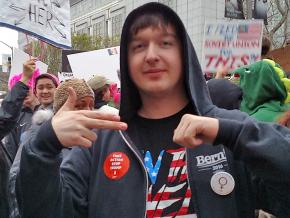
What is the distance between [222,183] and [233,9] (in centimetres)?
918

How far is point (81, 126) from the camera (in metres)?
1.52

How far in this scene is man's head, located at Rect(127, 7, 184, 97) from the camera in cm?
184

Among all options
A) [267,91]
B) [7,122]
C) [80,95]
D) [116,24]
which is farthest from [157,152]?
[116,24]

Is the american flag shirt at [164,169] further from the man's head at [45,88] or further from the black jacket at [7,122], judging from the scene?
the man's head at [45,88]

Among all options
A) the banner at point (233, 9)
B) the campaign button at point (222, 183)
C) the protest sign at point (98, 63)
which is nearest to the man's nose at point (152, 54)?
the campaign button at point (222, 183)

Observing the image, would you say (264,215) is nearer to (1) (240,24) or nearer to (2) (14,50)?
(1) (240,24)

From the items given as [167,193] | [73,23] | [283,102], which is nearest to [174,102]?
[167,193]

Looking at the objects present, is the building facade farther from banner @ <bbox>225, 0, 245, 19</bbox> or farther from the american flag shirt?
the american flag shirt

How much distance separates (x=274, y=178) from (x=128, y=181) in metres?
0.54

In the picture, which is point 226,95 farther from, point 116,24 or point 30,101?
point 116,24

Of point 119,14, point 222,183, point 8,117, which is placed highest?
point 119,14

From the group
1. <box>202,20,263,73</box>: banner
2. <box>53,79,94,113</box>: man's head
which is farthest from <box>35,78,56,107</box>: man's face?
<box>53,79,94,113</box>: man's head

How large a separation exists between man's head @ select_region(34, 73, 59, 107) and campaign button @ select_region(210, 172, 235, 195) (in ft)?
11.7

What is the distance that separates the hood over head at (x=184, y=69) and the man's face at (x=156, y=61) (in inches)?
1.3
